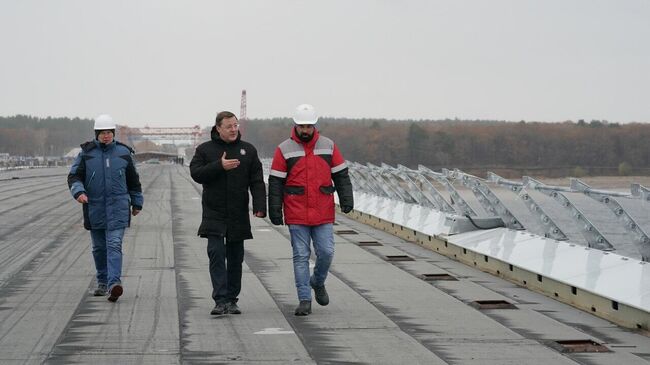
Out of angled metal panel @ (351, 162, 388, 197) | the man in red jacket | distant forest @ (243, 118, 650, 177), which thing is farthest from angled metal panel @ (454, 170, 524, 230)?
distant forest @ (243, 118, 650, 177)

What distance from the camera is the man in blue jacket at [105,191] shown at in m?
12.6

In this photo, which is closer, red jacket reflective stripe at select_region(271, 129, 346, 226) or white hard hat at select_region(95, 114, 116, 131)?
red jacket reflective stripe at select_region(271, 129, 346, 226)

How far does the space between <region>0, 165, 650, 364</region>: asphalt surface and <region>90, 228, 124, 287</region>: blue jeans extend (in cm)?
29

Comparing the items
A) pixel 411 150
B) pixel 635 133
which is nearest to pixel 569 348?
pixel 635 133

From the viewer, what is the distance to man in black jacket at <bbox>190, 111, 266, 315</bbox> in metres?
11.5

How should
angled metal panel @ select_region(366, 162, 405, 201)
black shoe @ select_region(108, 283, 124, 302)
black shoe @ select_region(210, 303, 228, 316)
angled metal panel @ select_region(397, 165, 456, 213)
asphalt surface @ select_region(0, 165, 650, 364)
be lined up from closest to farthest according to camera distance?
asphalt surface @ select_region(0, 165, 650, 364), black shoe @ select_region(210, 303, 228, 316), black shoe @ select_region(108, 283, 124, 302), angled metal panel @ select_region(397, 165, 456, 213), angled metal panel @ select_region(366, 162, 405, 201)

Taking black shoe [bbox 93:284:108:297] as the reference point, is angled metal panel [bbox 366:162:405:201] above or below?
above

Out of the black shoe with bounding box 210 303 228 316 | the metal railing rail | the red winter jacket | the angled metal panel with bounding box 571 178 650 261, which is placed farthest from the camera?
the metal railing rail

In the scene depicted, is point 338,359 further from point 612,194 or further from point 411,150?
point 411,150

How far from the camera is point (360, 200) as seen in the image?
3145 cm

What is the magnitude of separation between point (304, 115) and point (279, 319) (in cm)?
210

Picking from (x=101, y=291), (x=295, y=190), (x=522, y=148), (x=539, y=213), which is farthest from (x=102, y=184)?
(x=522, y=148)

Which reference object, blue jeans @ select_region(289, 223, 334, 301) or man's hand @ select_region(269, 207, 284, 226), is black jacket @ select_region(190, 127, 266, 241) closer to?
man's hand @ select_region(269, 207, 284, 226)

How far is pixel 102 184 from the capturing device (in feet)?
41.6
